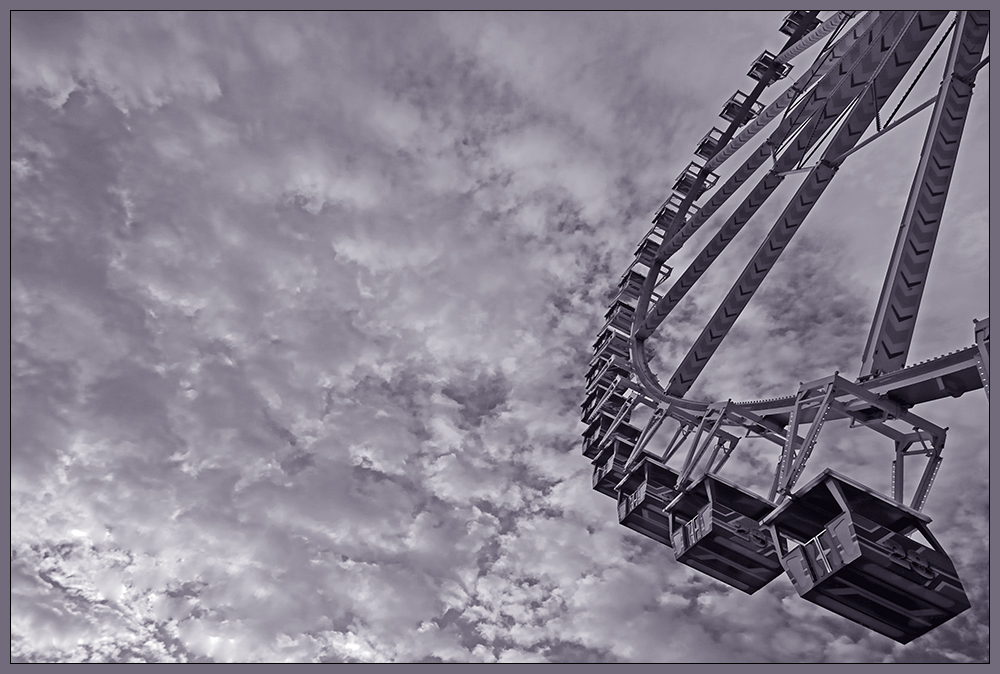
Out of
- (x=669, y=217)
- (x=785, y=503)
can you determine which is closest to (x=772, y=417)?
(x=785, y=503)

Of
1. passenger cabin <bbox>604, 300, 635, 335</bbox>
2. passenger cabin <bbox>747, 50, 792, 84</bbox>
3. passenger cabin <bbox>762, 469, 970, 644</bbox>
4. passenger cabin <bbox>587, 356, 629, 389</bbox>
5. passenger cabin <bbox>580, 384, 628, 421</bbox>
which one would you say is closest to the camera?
passenger cabin <bbox>762, 469, 970, 644</bbox>

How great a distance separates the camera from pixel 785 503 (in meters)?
16.0

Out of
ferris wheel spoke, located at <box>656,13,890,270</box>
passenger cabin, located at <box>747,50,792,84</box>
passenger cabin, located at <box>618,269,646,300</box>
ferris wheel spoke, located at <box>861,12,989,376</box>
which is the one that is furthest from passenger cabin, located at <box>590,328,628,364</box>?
ferris wheel spoke, located at <box>861,12,989,376</box>

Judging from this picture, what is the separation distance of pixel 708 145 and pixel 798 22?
23.7ft

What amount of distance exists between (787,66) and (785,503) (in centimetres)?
1853

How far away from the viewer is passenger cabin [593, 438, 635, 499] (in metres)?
30.1

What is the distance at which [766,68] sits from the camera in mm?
28625

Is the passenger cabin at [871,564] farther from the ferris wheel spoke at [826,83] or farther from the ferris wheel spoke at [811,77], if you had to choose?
the ferris wheel spoke at [811,77]

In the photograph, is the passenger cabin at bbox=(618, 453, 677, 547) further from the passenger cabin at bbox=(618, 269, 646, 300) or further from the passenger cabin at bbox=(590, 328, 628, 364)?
the passenger cabin at bbox=(618, 269, 646, 300)

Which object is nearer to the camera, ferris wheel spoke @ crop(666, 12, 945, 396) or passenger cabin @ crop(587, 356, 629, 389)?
ferris wheel spoke @ crop(666, 12, 945, 396)

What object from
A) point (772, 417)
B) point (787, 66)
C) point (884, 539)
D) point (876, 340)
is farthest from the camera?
point (787, 66)

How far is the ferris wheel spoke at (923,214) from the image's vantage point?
16109 mm

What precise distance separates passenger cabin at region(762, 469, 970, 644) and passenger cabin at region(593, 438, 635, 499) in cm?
1409

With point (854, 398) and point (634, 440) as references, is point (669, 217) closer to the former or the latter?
point (634, 440)
